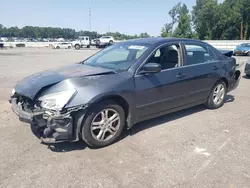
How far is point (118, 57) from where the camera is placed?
14.7ft

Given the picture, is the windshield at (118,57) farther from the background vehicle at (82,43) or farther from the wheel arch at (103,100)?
the background vehicle at (82,43)

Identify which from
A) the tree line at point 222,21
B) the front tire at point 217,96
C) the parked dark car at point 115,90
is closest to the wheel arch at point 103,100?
the parked dark car at point 115,90

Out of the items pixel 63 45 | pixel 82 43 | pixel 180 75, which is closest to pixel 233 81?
pixel 180 75

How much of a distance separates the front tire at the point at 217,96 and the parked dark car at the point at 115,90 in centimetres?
9

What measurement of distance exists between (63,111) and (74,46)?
38923 mm

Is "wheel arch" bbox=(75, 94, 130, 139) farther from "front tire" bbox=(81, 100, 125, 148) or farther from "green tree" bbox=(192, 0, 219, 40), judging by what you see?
"green tree" bbox=(192, 0, 219, 40)

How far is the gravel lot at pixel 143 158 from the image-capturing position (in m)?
2.65

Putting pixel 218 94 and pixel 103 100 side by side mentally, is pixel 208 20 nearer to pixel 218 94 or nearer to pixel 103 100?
pixel 218 94

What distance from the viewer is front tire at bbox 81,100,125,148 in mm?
3211

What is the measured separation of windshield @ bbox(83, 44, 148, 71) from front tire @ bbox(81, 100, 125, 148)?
72 centimetres

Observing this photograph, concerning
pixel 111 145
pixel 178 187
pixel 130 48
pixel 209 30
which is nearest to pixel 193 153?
pixel 178 187

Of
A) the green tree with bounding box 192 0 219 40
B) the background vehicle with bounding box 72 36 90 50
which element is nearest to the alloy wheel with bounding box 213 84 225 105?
the background vehicle with bounding box 72 36 90 50

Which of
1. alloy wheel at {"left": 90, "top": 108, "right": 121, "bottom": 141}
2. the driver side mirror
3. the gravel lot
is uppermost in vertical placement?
the driver side mirror

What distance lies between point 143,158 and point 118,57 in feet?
6.97
